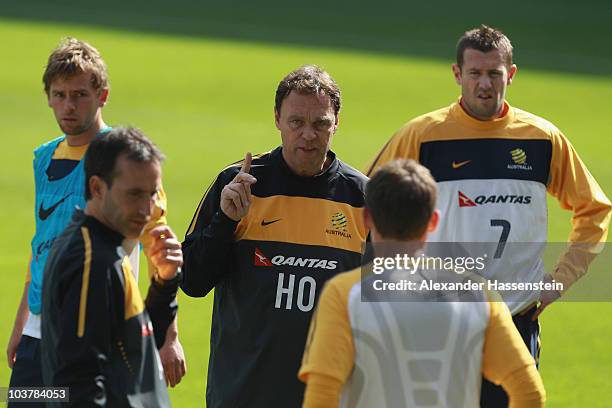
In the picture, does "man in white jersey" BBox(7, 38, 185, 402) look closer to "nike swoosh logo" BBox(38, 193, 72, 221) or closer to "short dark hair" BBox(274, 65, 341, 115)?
"nike swoosh logo" BBox(38, 193, 72, 221)

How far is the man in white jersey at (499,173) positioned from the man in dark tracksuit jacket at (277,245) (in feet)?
2.91

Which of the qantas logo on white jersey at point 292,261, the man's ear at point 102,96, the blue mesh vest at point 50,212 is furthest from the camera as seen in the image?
the man's ear at point 102,96

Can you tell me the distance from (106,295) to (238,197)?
1.19 metres

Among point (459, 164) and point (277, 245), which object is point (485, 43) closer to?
point (459, 164)

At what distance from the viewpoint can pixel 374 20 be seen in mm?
25312

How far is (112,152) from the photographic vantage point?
402cm

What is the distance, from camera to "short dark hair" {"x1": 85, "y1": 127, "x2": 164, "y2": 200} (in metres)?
4.01

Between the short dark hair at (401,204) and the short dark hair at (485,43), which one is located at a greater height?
the short dark hair at (485,43)

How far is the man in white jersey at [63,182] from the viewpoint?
5117 mm

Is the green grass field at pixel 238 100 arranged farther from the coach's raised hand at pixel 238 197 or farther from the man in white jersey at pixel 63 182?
the coach's raised hand at pixel 238 197

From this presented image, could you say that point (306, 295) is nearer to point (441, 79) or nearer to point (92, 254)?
point (92, 254)

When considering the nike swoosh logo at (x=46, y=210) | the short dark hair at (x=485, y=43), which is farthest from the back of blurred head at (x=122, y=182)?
the short dark hair at (x=485, y=43)

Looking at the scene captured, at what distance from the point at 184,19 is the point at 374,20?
419cm

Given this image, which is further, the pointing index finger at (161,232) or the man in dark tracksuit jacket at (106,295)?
the pointing index finger at (161,232)
